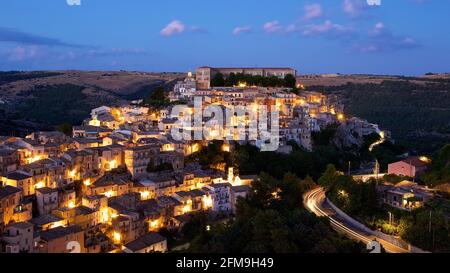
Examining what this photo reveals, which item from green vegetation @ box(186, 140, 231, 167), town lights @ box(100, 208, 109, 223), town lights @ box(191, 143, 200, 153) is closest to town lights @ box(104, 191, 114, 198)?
town lights @ box(100, 208, 109, 223)

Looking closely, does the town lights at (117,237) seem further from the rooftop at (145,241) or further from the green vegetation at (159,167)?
the green vegetation at (159,167)

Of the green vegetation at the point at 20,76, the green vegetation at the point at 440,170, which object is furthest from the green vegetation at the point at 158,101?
the green vegetation at the point at 20,76

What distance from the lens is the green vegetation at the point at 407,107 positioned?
53.2 metres

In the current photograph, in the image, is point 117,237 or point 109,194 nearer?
point 117,237

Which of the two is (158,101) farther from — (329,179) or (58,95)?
(58,95)

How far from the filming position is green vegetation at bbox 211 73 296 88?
4706 centimetres

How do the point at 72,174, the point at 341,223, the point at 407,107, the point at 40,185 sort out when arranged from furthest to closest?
the point at 407,107
the point at 72,174
the point at 40,185
the point at 341,223

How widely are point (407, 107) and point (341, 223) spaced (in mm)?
48852

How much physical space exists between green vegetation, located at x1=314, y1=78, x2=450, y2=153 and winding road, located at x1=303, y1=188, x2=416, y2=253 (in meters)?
23.2

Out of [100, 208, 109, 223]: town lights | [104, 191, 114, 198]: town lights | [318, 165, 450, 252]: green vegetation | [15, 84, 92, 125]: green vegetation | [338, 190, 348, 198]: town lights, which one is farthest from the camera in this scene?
[15, 84, 92, 125]: green vegetation

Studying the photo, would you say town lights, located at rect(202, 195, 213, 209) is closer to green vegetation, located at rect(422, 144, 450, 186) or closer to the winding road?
the winding road

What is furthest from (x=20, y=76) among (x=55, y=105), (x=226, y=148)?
(x=226, y=148)

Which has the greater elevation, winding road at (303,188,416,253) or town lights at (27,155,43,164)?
town lights at (27,155,43,164)

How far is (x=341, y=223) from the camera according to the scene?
21.3 metres
